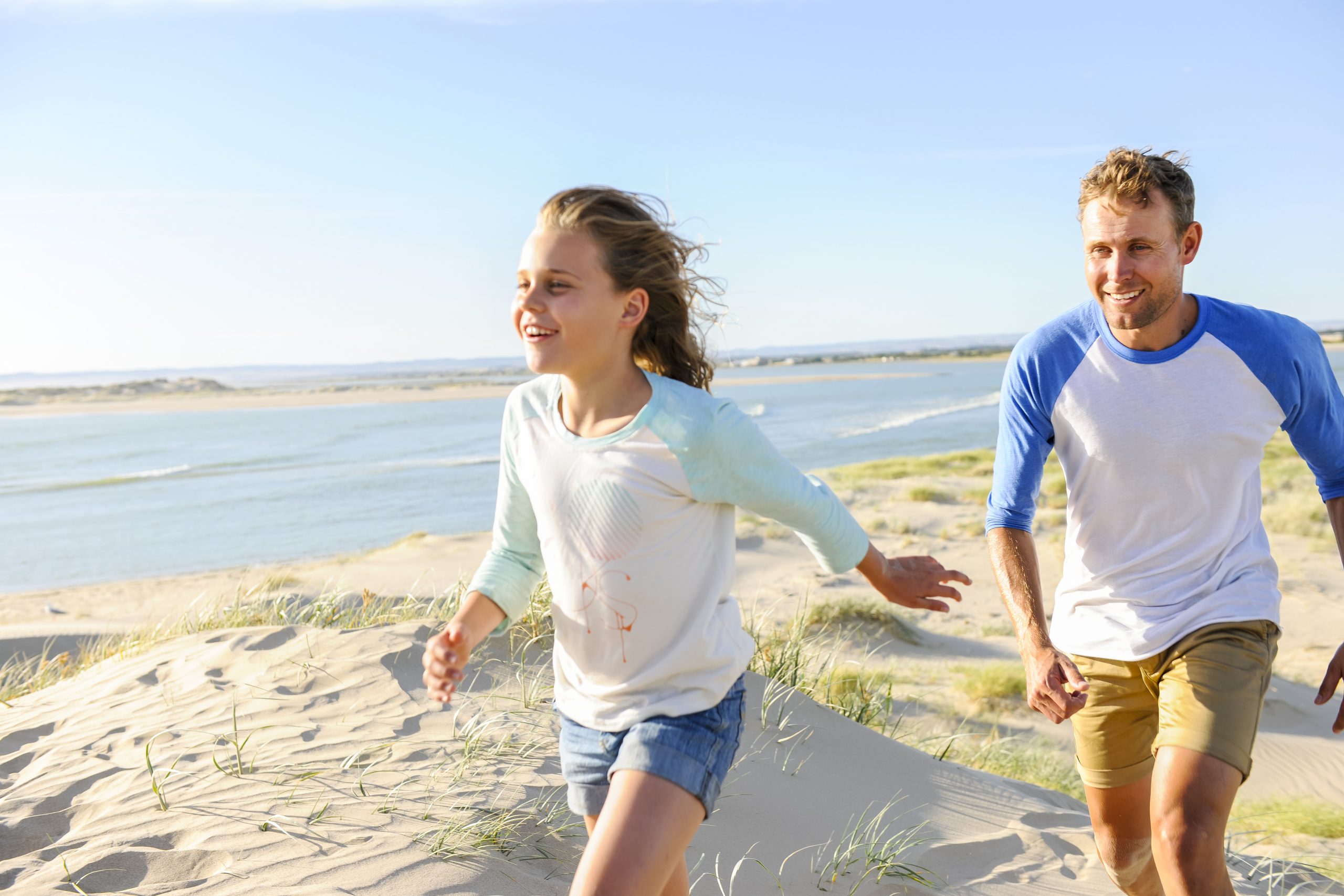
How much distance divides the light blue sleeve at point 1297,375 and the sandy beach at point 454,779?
176cm

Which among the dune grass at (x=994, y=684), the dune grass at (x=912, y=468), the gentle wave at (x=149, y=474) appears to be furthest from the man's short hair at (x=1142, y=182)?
the gentle wave at (x=149, y=474)

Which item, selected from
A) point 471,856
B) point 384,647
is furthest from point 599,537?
point 384,647

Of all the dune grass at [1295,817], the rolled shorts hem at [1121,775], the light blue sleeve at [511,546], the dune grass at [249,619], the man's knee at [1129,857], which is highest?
the light blue sleeve at [511,546]

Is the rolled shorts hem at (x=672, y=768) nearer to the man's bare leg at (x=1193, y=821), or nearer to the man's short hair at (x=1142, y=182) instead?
the man's bare leg at (x=1193, y=821)

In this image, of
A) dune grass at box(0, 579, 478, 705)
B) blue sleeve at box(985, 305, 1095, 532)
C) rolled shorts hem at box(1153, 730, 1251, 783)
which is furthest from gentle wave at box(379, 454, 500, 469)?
rolled shorts hem at box(1153, 730, 1251, 783)

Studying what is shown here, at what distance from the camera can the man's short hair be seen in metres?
2.89

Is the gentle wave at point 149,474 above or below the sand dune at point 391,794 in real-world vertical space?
below

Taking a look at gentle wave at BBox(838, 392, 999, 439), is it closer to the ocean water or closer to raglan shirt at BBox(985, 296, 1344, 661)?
the ocean water

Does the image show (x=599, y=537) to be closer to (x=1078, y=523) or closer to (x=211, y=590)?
(x=1078, y=523)

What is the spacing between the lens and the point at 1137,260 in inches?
114

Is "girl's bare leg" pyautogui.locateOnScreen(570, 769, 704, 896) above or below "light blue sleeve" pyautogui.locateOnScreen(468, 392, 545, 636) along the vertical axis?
below

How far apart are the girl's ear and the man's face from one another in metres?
1.41

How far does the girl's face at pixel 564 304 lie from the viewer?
2.27 metres

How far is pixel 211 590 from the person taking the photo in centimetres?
971
